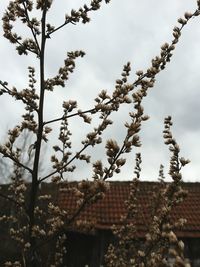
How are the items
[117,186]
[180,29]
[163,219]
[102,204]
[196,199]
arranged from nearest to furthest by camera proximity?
[163,219] < [180,29] < [102,204] < [196,199] < [117,186]

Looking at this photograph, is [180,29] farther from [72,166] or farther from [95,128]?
[72,166]

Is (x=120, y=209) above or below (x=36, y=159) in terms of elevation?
above

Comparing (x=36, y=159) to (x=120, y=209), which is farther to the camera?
(x=120, y=209)

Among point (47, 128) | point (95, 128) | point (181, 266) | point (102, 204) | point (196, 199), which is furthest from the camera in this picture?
point (196, 199)

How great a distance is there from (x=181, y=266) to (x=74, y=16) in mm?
3029

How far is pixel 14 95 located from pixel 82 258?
35.0 feet

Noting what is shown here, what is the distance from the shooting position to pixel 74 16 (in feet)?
12.9

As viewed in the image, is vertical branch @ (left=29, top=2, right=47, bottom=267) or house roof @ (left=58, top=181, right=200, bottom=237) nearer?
vertical branch @ (left=29, top=2, right=47, bottom=267)

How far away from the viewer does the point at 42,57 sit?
3658 mm

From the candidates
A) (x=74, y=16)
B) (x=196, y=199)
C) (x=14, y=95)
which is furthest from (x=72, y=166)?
(x=196, y=199)

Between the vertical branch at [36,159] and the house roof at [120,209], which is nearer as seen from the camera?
the vertical branch at [36,159]

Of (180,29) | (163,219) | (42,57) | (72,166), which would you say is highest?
(180,29)

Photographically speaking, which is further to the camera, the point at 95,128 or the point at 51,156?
the point at 51,156

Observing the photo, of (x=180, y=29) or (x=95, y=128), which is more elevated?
(x=180, y=29)
